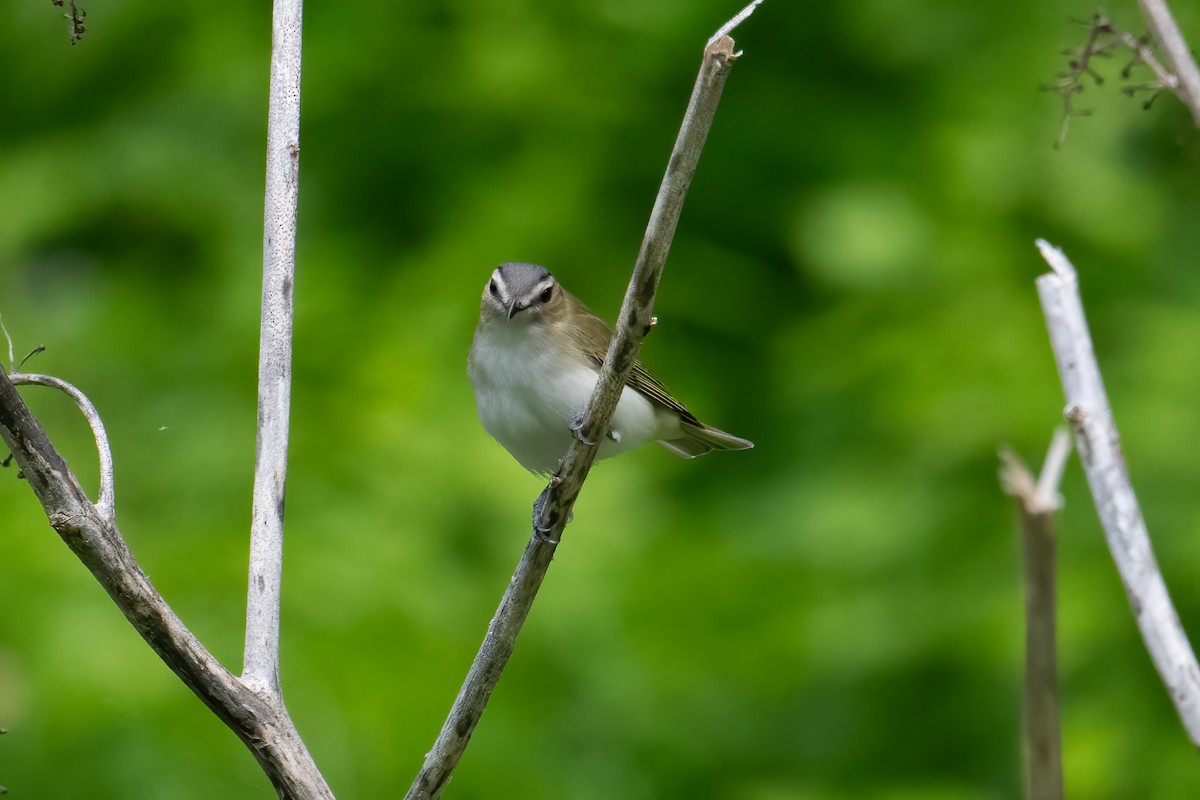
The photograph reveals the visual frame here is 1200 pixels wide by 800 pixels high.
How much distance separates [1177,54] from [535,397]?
189 centimetres

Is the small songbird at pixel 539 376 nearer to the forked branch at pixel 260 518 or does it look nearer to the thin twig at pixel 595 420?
the thin twig at pixel 595 420

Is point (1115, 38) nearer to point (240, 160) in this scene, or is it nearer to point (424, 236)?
point (424, 236)

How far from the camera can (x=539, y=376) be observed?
354cm

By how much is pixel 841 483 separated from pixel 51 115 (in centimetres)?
334

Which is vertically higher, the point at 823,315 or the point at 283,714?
the point at 283,714

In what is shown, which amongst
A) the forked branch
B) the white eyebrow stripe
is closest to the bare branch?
the forked branch

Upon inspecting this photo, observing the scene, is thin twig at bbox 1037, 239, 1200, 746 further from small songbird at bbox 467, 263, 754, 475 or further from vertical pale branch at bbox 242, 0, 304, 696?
small songbird at bbox 467, 263, 754, 475

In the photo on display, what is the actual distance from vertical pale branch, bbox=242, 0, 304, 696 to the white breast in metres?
1.47

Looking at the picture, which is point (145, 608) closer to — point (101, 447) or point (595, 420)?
point (101, 447)

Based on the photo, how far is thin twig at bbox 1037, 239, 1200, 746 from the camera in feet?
6.04

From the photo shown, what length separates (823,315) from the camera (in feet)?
17.0

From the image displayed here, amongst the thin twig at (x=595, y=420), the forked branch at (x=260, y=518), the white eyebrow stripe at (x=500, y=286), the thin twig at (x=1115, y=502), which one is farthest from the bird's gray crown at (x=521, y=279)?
the thin twig at (x=1115, y=502)

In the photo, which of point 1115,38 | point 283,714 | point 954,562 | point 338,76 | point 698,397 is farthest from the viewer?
point 338,76

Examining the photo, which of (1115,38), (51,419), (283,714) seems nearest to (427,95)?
(51,419)
